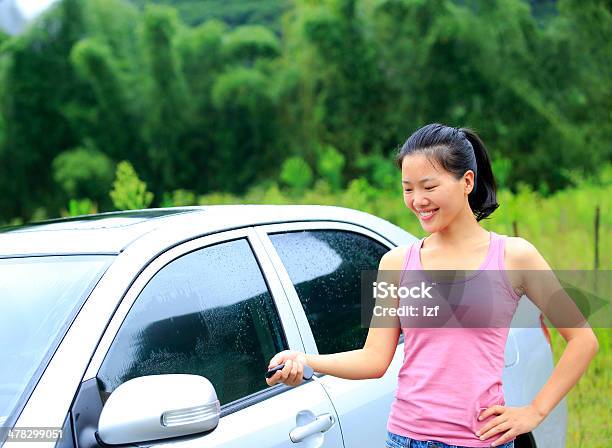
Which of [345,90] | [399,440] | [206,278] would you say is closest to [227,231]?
[206,278]

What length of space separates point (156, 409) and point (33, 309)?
0.47 metres

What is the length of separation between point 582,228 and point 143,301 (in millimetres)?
8246

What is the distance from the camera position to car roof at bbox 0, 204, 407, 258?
2.13 metres

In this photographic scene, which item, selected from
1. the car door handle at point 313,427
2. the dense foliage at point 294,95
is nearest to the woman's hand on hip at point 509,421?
the car door handle at point 313,427

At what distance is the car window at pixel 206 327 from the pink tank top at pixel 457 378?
19.2 inches

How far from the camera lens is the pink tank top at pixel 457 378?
69.6 inches

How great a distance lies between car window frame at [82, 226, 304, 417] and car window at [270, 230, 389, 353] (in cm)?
9

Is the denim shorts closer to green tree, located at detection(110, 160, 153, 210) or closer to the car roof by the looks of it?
the car roof

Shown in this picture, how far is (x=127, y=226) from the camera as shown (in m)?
2.23

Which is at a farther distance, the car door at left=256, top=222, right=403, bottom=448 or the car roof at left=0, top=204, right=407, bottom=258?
the car door at left=256, top=222, right=403, bottom=448

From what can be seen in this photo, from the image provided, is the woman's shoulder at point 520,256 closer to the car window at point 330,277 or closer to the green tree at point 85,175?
the car window at point 330,277

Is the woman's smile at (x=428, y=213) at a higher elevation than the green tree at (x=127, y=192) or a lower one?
lower

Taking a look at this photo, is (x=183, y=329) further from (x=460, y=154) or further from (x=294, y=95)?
(x=294, y=95)

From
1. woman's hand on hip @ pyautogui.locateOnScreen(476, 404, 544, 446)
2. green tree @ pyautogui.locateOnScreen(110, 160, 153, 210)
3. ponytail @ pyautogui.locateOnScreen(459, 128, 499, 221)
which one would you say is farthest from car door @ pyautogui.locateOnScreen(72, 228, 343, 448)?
green tree @ pyautogui.locateOnScreen(110, 160, 153, 210)
